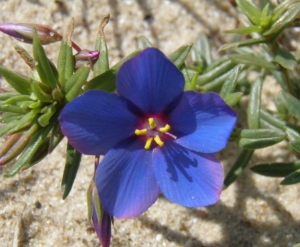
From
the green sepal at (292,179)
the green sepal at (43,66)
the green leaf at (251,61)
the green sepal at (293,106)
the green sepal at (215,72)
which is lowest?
the green sepal at (292,179)

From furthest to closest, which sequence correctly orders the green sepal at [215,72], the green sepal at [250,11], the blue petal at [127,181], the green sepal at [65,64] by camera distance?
the green sepal at [215,72] → the green sepal at [250,11] → the green sepal at [65,64] → the blue petal at [127,181]

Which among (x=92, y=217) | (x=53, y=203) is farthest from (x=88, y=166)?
(x=92, y=217)

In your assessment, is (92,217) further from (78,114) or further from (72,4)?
(72,4)

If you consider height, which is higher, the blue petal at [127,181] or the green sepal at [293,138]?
the blue petal at [127,181]

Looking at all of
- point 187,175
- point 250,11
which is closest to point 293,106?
point 250,11

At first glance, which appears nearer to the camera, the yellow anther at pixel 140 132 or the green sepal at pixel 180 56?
the yellow anther at pixel 140 132

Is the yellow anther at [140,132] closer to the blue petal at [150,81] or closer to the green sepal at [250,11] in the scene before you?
the blue petal at [150,81]

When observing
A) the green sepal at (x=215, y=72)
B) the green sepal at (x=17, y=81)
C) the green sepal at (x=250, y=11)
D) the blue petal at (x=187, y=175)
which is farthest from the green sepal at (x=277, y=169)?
the green sepal at (x=17, y=81)

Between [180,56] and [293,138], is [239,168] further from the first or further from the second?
[180,56]

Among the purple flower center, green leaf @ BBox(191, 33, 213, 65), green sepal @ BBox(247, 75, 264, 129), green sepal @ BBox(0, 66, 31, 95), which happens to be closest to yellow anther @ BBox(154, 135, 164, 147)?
the purple flower center
